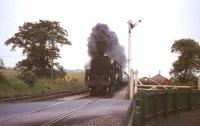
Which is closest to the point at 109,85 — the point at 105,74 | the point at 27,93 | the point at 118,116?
the point at 105,74

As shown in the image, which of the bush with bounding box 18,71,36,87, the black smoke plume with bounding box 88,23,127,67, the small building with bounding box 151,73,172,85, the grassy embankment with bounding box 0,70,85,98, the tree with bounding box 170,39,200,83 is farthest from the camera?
the tree with bounding box 170,39,200,83

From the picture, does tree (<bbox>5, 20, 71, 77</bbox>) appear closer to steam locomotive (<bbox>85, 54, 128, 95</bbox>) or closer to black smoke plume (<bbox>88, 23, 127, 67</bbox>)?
black smoke plume (<bbox>88, 23, 127, 67</bbox>)

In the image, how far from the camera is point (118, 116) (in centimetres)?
2131

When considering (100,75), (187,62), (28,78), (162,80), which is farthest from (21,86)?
(187,62)

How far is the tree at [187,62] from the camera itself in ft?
274

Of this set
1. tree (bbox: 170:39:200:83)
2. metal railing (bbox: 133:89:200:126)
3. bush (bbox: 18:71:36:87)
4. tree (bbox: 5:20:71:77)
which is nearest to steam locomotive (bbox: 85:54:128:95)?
bush (bbox: 18:71:36:87)

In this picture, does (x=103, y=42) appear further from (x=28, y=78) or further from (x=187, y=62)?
(x=187, y=62)

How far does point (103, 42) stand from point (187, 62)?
38048 mm

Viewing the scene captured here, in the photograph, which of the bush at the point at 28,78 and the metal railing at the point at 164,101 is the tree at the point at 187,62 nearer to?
the bush at the point at 28,78

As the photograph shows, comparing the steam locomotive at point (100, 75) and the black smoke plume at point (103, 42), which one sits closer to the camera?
the steam locomotive at point (100, 75)

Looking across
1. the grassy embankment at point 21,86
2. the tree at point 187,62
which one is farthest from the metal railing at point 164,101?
the tree at point 187,62

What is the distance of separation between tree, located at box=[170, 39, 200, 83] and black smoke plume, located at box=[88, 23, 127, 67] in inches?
1132

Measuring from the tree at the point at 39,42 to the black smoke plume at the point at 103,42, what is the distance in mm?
12544

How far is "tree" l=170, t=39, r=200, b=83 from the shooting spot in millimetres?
83500
